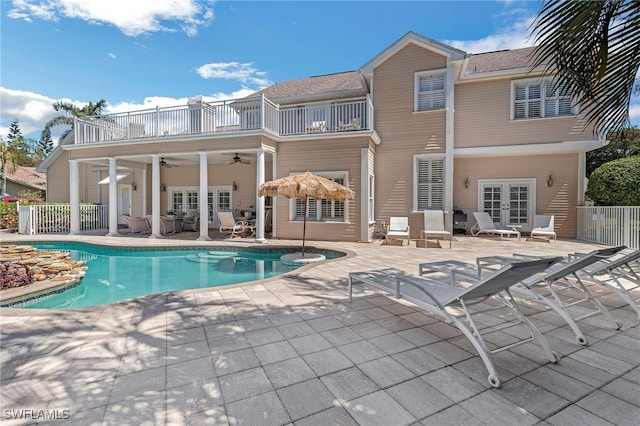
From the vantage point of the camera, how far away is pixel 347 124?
11.6m

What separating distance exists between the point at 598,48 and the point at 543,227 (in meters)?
10.3

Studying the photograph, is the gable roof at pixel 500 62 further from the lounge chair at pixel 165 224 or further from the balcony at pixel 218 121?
the lounge chair at pixel 165 224

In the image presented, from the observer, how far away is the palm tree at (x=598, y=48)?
284cm

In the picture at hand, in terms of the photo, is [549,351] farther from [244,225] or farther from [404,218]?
[244,225]

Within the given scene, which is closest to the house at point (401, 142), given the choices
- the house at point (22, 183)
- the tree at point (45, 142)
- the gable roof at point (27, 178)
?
the gable roof at point (27, 178)

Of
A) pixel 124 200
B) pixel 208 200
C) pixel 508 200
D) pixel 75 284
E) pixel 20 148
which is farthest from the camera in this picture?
pixel 20 148

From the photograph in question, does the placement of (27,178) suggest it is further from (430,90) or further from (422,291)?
(422,291)

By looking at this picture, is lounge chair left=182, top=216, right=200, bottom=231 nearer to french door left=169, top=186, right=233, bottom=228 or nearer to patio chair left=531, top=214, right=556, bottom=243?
french door left=169, top=186, right=233, bottom=228

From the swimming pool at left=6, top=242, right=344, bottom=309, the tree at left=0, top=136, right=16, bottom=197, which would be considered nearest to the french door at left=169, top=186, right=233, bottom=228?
the swimming pool at left=6, top=242, right=344, bottom=309

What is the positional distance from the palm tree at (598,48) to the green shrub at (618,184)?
9.39m

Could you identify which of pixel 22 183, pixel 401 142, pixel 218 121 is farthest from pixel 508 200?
pixel 22 183

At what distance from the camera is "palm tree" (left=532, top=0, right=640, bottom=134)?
2838mm

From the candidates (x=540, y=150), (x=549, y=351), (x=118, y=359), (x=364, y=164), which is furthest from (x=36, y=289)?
(x=540, y=150)

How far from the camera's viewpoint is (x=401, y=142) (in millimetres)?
12148
